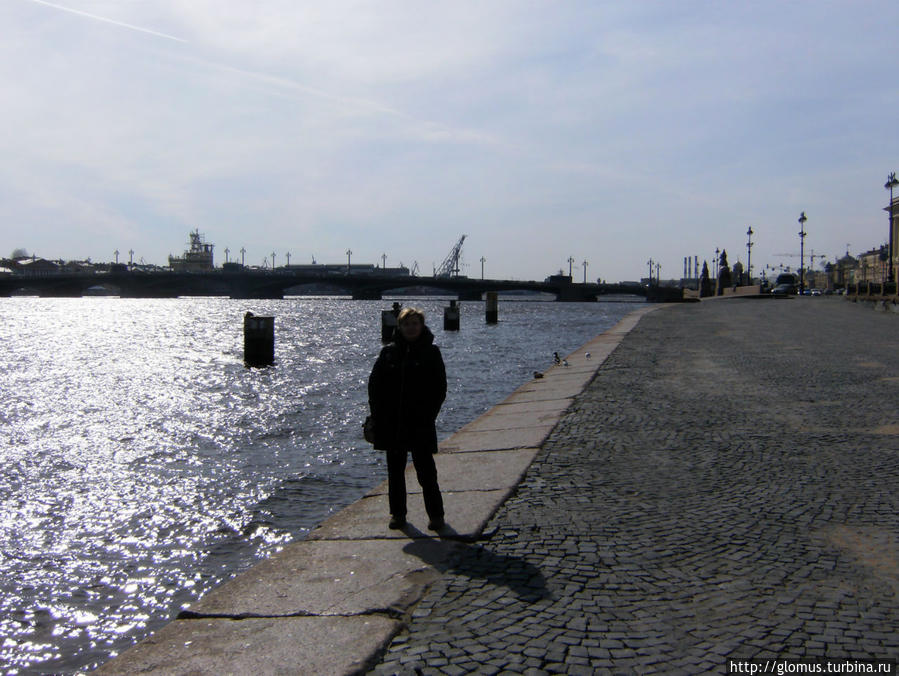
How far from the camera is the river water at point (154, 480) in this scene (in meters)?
5.82

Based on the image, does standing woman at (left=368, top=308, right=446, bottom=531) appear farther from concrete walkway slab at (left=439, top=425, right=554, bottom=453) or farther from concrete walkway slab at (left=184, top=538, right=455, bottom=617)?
concrete walkway slab at (left=439, top=425, right=554, bottom=453)

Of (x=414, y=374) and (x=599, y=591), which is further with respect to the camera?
Answer: (x=414, y=374)

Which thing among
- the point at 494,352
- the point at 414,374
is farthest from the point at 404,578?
the point at 494,352

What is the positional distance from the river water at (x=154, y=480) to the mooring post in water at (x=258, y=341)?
2.62ft

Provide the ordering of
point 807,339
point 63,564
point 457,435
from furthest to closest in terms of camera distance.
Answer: point 807,339
point 457,435
point 63,564

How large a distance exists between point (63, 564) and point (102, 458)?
531cm

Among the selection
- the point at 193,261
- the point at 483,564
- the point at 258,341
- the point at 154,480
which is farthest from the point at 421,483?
the point at 193,261

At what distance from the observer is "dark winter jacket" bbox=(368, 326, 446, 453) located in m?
5.53

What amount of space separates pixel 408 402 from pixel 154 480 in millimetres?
5859

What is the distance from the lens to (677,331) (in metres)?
27.8

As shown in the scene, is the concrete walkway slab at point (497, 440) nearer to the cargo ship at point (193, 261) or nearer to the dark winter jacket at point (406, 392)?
the dark winter jacket at point (406, 392)

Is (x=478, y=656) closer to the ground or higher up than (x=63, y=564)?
higher up

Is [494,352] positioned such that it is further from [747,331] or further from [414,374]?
[414,374]

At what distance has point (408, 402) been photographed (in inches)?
219
